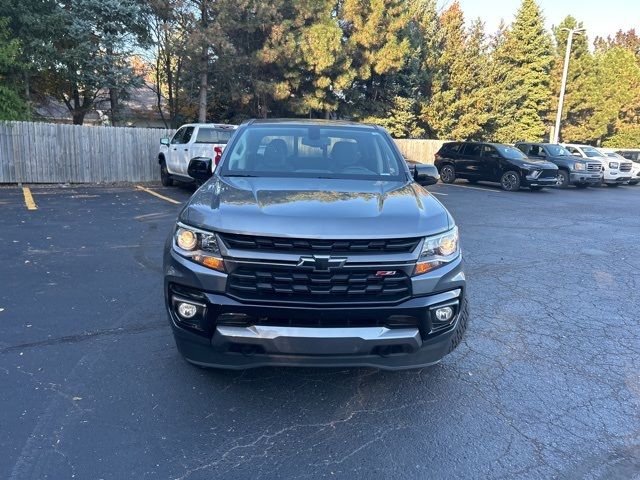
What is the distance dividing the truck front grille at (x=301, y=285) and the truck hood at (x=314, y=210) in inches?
8.5

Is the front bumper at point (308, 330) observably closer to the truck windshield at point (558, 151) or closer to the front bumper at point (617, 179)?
the truck windshield at point (558, 151)

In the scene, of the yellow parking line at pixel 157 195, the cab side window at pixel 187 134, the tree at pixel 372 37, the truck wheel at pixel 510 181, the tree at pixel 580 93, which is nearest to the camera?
the yellow parking line at pixel 157 195

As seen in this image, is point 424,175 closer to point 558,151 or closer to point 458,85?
point 558,151

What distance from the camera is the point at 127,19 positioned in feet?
56.8

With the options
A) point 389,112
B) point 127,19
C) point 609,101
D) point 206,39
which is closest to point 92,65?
point 127,19

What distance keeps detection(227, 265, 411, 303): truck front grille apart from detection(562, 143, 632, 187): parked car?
2143cm

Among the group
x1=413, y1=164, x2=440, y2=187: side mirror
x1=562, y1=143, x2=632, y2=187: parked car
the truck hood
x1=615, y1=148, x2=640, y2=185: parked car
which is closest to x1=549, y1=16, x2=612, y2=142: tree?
x1=615, y1=148, x2=640, y2=185: parked car

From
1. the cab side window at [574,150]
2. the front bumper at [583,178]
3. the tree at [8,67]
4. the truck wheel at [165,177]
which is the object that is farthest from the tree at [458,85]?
the tree at [8,67]

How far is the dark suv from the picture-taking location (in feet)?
8.99

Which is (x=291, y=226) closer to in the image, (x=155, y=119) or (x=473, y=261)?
(x=473, y=261)

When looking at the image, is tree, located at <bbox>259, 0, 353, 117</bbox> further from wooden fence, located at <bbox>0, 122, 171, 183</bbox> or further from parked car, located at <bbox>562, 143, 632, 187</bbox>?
parked car, located at <bbox>562, 143, 632, 187</bbox>

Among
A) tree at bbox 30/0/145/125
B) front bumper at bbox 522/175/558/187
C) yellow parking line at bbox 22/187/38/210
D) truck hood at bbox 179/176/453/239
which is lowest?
yellow parking line at bbox 22/187/38/210

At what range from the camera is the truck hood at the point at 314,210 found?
2.79 metres

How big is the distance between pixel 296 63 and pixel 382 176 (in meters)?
16.9
